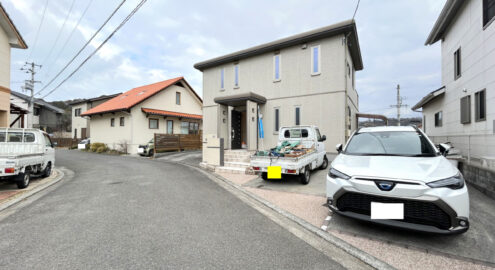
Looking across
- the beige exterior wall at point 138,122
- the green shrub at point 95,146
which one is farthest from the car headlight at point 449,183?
the green shrub at point 95,146

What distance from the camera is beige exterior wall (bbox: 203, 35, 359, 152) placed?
8.92m

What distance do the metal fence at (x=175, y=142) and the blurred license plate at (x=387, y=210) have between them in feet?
45.8

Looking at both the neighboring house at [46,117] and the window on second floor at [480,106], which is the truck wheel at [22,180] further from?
the neighboring house at [46,117]

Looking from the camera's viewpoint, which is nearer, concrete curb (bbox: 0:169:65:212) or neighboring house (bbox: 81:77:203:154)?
concrete curb (bbox: 0:169:65:212)

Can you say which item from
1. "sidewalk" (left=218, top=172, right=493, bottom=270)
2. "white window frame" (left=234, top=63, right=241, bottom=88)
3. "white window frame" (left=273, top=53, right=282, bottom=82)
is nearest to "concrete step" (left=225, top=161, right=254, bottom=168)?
"sidewalk" (left=218, top=172, right=493, bottom=270)

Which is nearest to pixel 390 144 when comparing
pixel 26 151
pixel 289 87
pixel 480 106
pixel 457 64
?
pixel 480 106

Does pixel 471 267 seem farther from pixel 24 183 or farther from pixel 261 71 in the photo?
pixel 261 71

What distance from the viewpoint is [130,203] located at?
14.5ft

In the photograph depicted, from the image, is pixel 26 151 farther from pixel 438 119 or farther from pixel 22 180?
pixel 438 119

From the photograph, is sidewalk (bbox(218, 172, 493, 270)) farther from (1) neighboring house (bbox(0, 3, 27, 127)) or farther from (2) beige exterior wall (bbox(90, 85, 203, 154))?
(2) beige exterior wall (bbox(90, 85, 203, 154))

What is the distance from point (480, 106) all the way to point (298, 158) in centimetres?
694

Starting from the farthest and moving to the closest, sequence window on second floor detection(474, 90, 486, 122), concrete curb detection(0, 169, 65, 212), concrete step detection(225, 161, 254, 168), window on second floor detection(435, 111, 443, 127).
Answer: window on second floor detection(435, 111, 443, 127), concrete step detection(225, 161, 254, 168), window on second floor detection(474, 90, 486, 122), concrete curb detection(0, 169, 65, 212)

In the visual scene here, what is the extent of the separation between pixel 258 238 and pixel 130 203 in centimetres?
307

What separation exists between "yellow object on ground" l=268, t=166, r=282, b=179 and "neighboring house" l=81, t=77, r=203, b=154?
13.7 m
